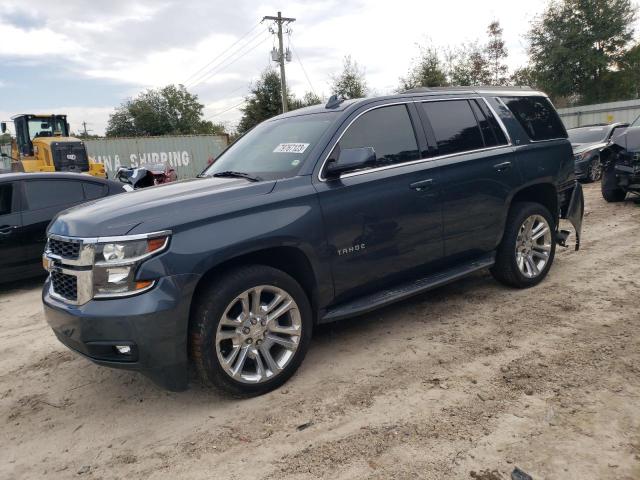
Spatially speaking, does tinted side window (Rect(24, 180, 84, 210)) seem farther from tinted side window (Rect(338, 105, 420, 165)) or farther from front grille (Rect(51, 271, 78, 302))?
tinted side window (Rect(338, 105, 420, 165))

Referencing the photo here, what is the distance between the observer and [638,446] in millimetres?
2490

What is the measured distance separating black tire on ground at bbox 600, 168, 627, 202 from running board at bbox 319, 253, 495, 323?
6.34 meters

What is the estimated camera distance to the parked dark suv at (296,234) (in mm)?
2828

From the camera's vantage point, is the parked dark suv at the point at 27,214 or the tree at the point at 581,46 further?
the tree at the point at 581,46

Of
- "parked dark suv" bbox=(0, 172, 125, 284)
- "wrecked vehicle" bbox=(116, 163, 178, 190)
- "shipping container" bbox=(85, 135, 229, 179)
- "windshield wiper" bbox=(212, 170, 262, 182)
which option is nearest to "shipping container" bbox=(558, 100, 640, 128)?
"wrecked vehicle" bbox=(116, 163, 178, 190)

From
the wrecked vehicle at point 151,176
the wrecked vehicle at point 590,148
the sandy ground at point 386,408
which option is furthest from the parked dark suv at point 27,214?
the wrecked vehicle at point 590,148

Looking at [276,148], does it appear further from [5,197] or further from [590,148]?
[590,148]

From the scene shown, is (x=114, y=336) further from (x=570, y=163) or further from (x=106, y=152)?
(x=106, y=152)

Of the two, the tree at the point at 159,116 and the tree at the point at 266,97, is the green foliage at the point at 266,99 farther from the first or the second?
the tree at the point at 159,116

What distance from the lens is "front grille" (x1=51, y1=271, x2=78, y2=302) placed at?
2.98m

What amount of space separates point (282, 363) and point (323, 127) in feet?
5.79

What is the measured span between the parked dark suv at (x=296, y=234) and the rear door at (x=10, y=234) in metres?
3.48

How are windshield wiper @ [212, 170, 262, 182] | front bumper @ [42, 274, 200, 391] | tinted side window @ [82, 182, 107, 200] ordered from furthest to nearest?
tinted side window @ [82, 182, 107, 200]
windshield wiper @ [212, 170, 262, 182]
front bumper @ [42, 274, 200, 391]

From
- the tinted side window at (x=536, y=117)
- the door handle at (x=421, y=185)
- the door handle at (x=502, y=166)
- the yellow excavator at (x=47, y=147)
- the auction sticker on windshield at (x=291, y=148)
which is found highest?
the yellow excavator at (x=47, y=147)
